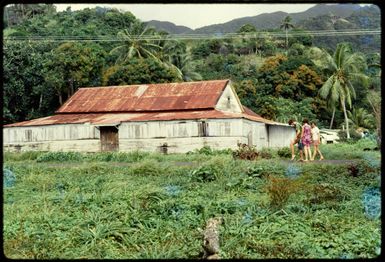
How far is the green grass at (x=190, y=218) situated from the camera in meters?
4.19

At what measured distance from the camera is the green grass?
419 cm

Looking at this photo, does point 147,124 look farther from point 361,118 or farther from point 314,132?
point 361,118

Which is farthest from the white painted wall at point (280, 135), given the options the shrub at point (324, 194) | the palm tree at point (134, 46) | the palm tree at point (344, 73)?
the palm tree at point (134, 46)

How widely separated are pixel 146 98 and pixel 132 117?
0.89 meters

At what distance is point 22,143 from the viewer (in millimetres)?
15953

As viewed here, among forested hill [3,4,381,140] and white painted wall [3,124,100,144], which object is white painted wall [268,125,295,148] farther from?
white painted wall [3,124,100,144]

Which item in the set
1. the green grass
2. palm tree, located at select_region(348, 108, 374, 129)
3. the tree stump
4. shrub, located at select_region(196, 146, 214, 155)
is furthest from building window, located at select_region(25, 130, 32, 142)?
the tree stump

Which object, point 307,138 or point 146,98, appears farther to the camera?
point 146,98

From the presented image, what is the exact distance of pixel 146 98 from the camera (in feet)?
57.4

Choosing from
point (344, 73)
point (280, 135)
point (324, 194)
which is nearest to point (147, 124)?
point (280, 135)

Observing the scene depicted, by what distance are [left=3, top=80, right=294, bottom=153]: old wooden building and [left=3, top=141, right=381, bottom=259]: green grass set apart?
7.61m

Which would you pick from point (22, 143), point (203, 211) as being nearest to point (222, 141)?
point (22, 143)

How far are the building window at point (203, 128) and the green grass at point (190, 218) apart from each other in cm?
782

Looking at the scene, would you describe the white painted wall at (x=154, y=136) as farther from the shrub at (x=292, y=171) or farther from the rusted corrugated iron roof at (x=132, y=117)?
the shrub at (x=292, y=171)
